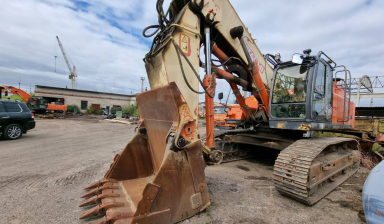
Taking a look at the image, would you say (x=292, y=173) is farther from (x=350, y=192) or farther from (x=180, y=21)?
(x=180, y=21)

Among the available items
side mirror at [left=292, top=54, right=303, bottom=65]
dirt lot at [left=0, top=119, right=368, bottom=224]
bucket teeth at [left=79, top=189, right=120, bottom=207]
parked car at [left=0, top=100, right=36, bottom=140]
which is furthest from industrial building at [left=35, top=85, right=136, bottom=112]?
side mirror at [left=292, top=54, right=303, bottom=65]

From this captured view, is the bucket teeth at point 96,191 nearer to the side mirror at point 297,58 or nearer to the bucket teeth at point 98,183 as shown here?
the bucket teeth at point 98,183

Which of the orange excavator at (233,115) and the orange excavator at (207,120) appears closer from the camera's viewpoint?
the orange excavator at (207,120)

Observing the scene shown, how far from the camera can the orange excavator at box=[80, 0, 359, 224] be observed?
2.36 m

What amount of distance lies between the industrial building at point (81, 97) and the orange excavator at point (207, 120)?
27549 mm

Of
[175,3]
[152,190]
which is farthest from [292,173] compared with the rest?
[175,3]

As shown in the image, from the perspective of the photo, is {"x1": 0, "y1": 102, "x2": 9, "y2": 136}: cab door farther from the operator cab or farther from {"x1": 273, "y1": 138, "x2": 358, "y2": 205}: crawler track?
{"x1": 273, "y1": 138, "x2": 358, "y2": 205}: crawler track

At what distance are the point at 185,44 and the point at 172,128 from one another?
1.19 metres

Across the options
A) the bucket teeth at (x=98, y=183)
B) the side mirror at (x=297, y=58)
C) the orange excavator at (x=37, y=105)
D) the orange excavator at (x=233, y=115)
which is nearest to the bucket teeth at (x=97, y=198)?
the bucket teeth at (x=98, y=183)

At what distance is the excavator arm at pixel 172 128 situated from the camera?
2246mm

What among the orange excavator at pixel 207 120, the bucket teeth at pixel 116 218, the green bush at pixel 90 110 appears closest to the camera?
the bucket teeth at pixel 116 218

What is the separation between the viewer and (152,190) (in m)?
2.12

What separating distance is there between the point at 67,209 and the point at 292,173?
3.30 meters

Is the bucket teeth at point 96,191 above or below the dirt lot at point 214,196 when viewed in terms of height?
above
